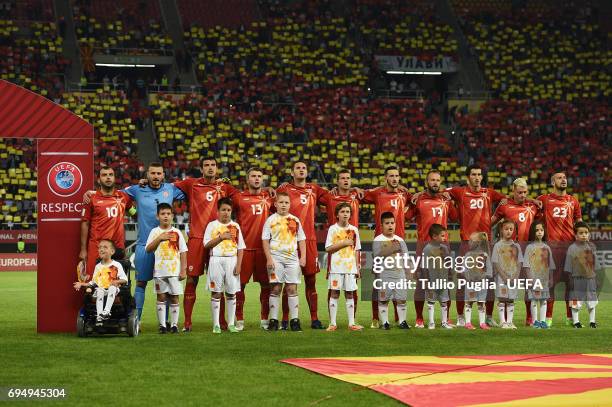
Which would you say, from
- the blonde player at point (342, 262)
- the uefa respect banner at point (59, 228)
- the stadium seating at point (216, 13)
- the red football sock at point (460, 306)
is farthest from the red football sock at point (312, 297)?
the stadium seating at point (216, 13)

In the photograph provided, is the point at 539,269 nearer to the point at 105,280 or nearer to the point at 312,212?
the point at 312,212

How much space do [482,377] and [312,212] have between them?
543 centimetres

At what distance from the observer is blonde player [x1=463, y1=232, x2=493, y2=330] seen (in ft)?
45.6

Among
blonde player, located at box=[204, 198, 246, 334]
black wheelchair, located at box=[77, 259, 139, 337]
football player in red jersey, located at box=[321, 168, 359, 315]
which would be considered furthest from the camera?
football player in red jersey, located at box=[321, 168, 359, 315]

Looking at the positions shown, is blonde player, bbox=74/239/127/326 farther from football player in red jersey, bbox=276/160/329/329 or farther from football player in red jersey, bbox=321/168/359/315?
football player in red jersey, bbox=321/168/359/315

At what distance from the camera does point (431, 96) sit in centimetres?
4559

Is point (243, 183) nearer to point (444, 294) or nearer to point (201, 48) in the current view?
point (201, 48)

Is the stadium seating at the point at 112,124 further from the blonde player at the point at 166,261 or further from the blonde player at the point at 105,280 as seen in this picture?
the blonde player at the point at 105,280

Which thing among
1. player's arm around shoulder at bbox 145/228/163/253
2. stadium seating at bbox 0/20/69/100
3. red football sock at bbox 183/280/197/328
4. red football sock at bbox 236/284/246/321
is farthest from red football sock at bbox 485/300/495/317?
stadium seating at bbox 0/20/69/100

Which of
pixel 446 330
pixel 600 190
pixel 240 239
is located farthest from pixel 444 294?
pixel 600 190

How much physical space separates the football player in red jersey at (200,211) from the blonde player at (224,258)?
1.40ft

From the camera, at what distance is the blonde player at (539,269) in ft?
46.0

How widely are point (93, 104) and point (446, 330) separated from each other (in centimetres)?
2812

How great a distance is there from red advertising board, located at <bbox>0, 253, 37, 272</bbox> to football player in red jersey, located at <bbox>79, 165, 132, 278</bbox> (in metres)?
20.1
